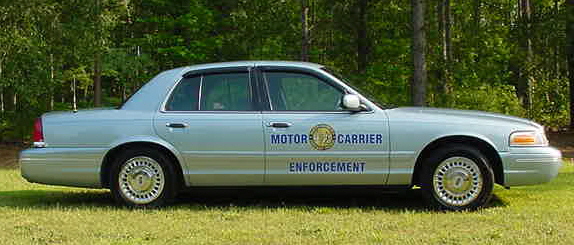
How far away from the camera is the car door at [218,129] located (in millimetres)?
7672

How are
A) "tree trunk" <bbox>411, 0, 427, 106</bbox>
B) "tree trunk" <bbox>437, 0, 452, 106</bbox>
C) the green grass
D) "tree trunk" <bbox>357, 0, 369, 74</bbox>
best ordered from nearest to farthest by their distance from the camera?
1. the green grass
2. "tree trunk" <bbox>411, 0, 427, 106</bbox>
3. "tree trunk" <bbox>437, 0, 452, 106</bbox>
4. "tree trunk" <bbox>357, 0, 369, 74</bbox>

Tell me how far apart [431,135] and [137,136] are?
301 centimetres

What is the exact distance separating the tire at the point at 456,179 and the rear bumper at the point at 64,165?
11.2 ft

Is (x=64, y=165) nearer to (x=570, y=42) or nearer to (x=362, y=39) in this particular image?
(x=570, y=42)

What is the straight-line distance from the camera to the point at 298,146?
24.9ft

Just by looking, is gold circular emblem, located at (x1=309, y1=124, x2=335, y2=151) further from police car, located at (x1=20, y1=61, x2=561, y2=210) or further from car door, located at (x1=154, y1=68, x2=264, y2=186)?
car door, located at (x1=154, y1=68, x2=264, y2=186)

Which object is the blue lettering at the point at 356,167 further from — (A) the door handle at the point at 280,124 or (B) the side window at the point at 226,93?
(B) the side window at the point at 226,93

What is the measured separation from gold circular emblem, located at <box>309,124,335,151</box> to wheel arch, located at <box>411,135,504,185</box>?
91cm

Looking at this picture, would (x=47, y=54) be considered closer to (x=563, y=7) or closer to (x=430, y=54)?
(x=430, y=54)

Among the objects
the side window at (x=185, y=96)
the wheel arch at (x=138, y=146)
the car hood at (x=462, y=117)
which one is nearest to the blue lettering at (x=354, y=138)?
the car hood at (x=462, y=117)

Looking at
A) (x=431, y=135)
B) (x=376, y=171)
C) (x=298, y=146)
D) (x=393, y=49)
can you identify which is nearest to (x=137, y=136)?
(x=298, y=146)

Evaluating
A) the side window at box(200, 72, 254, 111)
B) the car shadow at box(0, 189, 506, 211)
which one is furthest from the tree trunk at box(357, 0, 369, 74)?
the side window at box(200, 72, 254, 111)

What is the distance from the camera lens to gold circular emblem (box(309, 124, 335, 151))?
758cm

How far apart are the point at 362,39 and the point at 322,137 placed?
69.8ft
